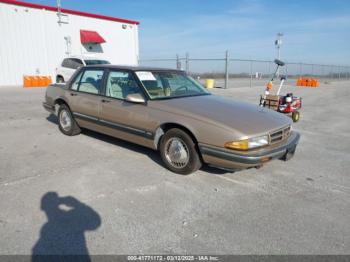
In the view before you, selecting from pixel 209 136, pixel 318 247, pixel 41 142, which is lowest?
pixel 318 247

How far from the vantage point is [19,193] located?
351 centimetres

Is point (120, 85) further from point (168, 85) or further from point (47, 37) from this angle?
point (47, 37)

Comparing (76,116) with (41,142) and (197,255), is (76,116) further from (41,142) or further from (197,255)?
(197,255)

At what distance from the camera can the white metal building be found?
18562mm

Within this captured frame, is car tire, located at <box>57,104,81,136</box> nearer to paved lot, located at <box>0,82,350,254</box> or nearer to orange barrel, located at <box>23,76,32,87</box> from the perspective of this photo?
paved lot, located at <box>0,82,350,254</box>

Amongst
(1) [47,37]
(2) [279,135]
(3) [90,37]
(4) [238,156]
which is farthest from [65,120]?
(3) [90,37]

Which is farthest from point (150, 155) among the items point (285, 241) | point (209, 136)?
point (285, 241)

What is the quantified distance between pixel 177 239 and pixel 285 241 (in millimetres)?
1013

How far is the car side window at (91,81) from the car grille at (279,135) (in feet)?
10.4

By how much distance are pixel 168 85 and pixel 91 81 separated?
1.59m

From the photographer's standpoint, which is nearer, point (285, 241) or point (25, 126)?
point (285, 241)

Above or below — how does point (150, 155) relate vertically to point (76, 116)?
below

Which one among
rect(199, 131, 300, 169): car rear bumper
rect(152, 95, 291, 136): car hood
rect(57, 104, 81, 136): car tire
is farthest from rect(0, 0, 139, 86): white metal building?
rect(199, 131, 300, 169): car rear bumper

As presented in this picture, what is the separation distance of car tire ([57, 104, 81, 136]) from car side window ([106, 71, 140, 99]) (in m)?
1.36
